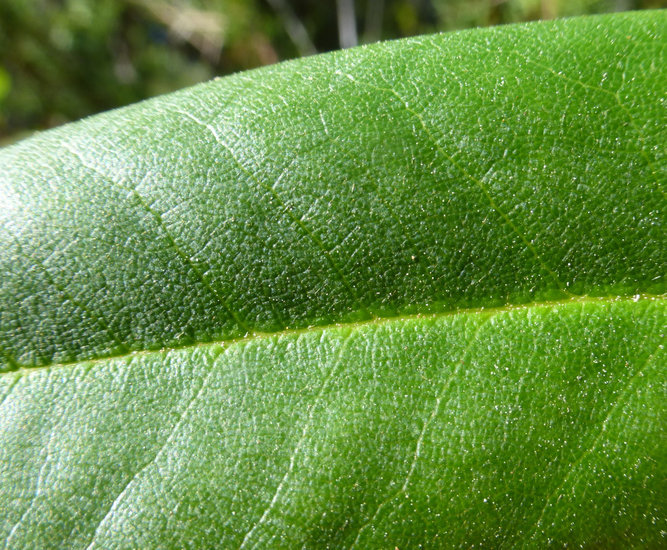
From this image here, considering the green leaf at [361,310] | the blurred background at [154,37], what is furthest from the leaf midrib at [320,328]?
the blurred background at [154,37]

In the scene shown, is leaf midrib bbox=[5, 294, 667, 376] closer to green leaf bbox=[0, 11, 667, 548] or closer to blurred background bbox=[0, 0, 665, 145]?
green leaf bbox=[0, 11, 667, 548]

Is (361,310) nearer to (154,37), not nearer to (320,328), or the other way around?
(320,328)

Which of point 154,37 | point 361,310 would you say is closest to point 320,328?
point 361,310

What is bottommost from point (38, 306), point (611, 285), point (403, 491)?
point (403, 491)

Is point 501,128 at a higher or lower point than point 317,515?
higher

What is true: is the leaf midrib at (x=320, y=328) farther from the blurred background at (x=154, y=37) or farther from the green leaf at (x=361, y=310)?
the blurred background at (x=154, y=37)

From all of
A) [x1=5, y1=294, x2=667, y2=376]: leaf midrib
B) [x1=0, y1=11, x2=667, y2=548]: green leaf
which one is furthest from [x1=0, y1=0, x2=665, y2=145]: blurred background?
[x1=5, y1=294, x2=667, y2=376]: leaf midrib

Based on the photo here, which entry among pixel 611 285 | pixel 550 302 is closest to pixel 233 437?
pixel 550 302

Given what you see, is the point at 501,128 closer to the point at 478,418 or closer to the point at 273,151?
the point at 273,151
